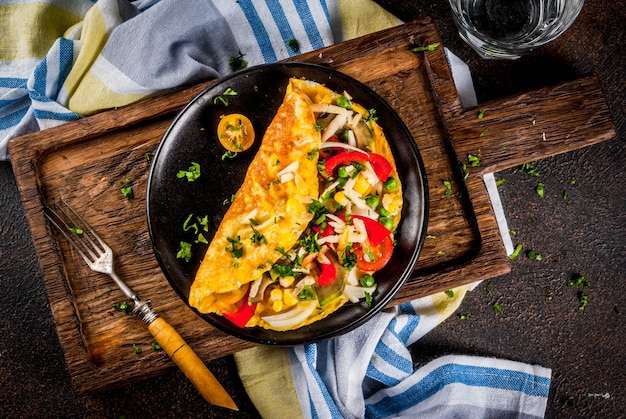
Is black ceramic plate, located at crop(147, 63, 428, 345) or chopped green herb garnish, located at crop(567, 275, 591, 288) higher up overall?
black ceramic plate, located at crop(147, 63, 428, 345)

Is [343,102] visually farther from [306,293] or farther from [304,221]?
[306,293]

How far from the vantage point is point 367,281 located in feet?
10.6

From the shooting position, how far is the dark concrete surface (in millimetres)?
3965

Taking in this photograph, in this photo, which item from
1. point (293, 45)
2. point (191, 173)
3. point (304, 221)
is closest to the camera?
point (304, 221)

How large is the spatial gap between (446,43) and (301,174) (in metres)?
1.67

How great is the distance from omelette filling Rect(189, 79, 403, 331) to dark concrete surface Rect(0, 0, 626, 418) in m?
1.05

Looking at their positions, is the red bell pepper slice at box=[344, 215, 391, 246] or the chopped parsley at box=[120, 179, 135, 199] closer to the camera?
the red bell pepper slice at box=[344, 215, 391, 246]

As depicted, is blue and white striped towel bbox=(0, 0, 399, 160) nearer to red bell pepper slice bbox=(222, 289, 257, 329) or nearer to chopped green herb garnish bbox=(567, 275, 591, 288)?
red bell pepper slice bbox=(222, 289, 257, 329)

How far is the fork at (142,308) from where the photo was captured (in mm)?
3365

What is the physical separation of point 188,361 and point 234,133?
1.38m

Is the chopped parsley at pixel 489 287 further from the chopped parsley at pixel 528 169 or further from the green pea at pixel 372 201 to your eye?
the green pea at pixel 372 201

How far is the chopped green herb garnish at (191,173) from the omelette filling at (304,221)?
0.29m

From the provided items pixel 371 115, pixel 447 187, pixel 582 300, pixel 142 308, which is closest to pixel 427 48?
pixel 371 115

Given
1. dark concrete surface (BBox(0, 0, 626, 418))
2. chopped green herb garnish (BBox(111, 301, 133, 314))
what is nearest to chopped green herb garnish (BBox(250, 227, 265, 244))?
chopped green herb garnish (BBox(111, 301, 133, 314))
